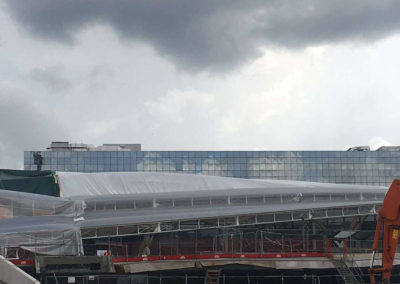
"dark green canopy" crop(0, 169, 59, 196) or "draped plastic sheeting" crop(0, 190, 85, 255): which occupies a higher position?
"dark green canopy" crop(0, 169, 59, 196)

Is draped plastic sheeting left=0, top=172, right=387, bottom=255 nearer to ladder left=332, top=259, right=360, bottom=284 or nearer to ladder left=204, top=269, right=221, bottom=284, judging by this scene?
ladder left=204, top=269, right=221, bottom=284

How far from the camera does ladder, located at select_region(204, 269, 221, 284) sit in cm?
4544

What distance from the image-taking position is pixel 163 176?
59750 millimetres

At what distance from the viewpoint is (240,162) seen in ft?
357

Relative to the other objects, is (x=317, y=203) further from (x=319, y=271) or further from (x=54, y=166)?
(x=54, y=166)

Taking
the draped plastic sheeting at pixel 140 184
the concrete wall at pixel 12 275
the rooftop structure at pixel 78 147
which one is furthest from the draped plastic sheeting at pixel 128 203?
the rooftop structure at pixel 78 147

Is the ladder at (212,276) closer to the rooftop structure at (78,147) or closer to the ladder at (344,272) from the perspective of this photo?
the ladder at (344,272)

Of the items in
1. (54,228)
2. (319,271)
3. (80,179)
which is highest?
(80,179)

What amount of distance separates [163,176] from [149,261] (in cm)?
1662

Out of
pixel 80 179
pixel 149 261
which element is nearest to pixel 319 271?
pixel 149 261

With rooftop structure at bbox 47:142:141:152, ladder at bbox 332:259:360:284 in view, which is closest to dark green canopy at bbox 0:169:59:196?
ladder at bbox 332:259:360:284

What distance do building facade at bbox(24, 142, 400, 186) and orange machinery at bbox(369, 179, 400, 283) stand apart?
70.1 metres

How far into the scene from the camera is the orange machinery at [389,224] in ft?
118

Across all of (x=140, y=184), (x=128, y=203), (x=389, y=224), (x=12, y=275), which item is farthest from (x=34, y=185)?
(x=389, y=224)
